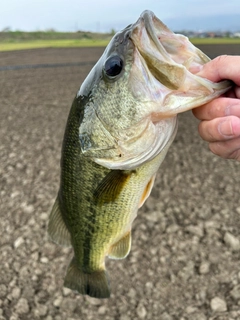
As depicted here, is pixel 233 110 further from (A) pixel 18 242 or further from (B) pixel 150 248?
(A) pixel 18 242

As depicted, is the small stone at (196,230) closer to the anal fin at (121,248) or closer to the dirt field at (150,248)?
the dirt field at (150,248)

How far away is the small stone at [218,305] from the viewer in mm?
2820

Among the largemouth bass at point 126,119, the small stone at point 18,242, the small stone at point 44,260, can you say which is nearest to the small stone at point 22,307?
the small stone at point 44,260

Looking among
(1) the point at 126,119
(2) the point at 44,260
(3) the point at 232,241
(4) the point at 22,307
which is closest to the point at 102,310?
(4) the point at 22,307

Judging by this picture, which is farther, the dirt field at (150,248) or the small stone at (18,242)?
the small stone at (18,242)

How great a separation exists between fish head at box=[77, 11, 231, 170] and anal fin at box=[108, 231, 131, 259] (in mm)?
591

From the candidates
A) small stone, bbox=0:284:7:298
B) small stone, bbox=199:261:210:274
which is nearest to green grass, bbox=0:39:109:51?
small stone, bbox=199:261:210:274

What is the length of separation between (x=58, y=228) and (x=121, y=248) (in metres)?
0.33

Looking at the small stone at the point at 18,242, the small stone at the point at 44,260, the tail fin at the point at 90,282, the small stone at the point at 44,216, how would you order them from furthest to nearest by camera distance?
the small stone at the point at 44,216 → the small stone at the point at 18,242 → the small stone at the point at 44,260 → the tail fin at the point at 90,282

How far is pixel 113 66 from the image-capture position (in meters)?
1.43

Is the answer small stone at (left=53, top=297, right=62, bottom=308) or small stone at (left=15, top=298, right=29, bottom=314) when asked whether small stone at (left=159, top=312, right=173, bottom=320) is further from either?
small stone at (left=15, top=298, right=29, bottom=314)

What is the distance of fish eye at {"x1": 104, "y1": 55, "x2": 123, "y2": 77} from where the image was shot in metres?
1.42

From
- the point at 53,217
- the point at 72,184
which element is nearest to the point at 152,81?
the point at 72,184

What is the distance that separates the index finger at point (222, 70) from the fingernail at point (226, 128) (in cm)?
16
